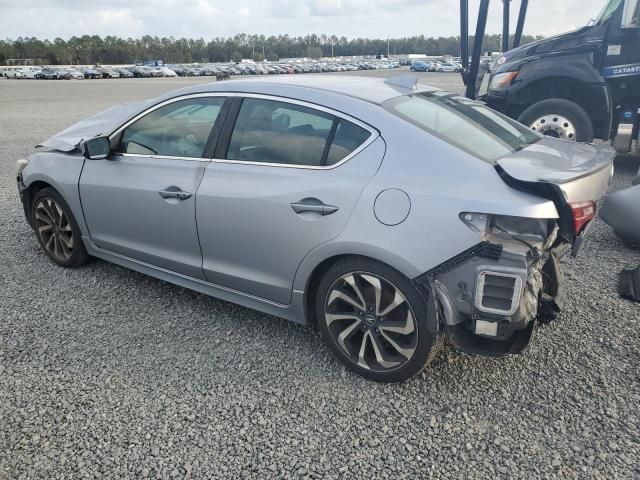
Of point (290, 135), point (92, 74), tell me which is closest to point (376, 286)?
point (290, 135)

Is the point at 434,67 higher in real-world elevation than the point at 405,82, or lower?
lower

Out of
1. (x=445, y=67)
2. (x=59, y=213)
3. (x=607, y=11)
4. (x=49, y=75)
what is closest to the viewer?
(x=59, y=213)

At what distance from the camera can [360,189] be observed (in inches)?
104

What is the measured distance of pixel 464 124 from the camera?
3002 millimetres

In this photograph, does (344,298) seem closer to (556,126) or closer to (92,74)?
(556,126)

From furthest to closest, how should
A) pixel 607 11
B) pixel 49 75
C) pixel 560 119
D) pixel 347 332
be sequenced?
pixel 49 75, pixel 560 119, pixel 607 11, pixel 347 332

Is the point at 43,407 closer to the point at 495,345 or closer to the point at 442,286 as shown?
the point at 442,286

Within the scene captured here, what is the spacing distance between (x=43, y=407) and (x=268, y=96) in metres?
2.17

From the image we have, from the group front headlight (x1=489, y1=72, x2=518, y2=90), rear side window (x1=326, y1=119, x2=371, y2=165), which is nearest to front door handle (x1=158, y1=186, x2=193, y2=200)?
rear side window (x1=326, y1=119, x2=371, y2=165)

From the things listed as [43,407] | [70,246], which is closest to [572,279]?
[43,407]

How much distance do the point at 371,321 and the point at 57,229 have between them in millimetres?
3025

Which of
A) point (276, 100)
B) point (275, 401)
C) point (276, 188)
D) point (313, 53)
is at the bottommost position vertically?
point (275, 401)

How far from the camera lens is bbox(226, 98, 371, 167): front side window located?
9.21 feet

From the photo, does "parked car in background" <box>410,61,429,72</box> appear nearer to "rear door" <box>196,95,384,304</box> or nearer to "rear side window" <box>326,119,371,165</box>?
"rear door" <box>196,95,384,304</box>
